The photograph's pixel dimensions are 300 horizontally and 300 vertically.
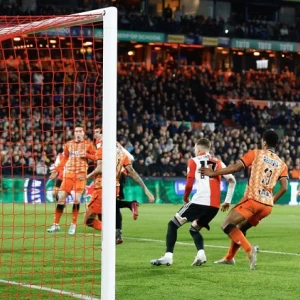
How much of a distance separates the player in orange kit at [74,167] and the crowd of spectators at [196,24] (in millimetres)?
26147

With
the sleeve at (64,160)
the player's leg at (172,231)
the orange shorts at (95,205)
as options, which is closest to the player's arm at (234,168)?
the player's leg at (172,231)

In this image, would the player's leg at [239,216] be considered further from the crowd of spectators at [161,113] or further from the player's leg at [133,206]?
the crowd of spectators at [161,113]

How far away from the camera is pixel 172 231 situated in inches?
468

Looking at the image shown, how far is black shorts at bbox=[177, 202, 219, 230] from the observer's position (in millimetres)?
12109

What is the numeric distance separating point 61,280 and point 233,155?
28417 mm

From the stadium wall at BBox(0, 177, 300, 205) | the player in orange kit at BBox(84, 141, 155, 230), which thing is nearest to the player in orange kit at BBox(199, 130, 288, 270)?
the player in orange kit at BBox(84, 141, 155, 230)

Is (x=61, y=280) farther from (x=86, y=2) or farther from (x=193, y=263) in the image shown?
(x=86, y=2)

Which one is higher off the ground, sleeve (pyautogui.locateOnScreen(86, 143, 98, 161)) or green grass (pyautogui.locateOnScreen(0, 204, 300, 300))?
sleeve (pyautogui.locateOnScreen(86, 143, 98, 161))

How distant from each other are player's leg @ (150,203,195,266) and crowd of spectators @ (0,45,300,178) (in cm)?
1865

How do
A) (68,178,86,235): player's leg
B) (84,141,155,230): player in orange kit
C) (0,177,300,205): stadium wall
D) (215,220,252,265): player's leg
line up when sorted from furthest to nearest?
1. (0,177,300,205): stadium wall
2. (68,178,86,235): player's leg
3. (84,141,155,230): player in orange kit
4. (215,220,252,265): player's leg

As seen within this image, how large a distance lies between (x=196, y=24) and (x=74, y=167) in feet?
107

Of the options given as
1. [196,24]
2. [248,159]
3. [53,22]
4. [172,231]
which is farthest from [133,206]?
[196,24]

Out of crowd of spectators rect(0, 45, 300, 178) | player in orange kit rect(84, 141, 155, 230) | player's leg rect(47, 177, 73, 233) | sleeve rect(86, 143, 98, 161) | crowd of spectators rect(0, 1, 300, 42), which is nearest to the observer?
player in orange kit rect(84, 141, 155, 230)

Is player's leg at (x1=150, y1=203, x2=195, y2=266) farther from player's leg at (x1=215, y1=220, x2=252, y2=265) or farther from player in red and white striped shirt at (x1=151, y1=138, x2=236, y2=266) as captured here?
player's leg at (x1=215, y1=220, x2=252, y2=265)
